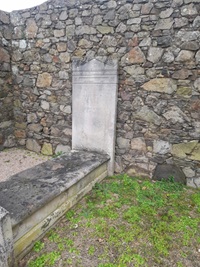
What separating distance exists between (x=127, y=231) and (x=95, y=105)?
1876mm

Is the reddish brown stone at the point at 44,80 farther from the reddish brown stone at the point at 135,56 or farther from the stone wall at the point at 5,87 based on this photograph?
the reddish brown stone at the point at 135,56

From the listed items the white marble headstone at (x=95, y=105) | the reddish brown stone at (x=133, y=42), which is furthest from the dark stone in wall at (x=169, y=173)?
the reddish brown stone at (x=133, y=42)

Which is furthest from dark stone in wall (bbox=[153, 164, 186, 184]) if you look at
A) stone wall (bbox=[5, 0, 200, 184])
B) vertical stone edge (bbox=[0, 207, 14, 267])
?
vertical stone edge (bbox=[0, 207, 14, 267])

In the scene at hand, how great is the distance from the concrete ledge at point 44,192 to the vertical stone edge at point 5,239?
0.09 meters

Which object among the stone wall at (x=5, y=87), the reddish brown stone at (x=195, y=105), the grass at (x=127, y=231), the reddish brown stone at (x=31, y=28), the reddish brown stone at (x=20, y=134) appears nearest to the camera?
the grass at (x=127, y=231)

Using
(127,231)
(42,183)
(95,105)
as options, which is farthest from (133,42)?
(127,231)

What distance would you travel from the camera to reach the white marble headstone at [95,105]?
3.04 metres

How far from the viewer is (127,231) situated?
6.79 ft

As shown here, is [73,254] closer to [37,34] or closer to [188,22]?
[188,22]

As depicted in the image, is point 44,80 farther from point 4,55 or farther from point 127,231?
point 127,231

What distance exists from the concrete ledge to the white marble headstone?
322 millimetres

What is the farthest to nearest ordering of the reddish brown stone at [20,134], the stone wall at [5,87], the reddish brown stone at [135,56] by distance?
1. the reddish brown stone at [20,134]
2. the stone wall at [5,87]
3. the reddish brown stone at [135,56]

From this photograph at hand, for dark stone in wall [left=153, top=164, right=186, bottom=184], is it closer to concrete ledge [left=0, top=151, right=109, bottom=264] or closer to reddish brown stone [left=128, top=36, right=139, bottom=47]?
concrete ledge [left=0, top=151, right=109, bottom=264]

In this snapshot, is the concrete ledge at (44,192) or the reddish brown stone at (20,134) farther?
the reddish brown stone at (20,134)
